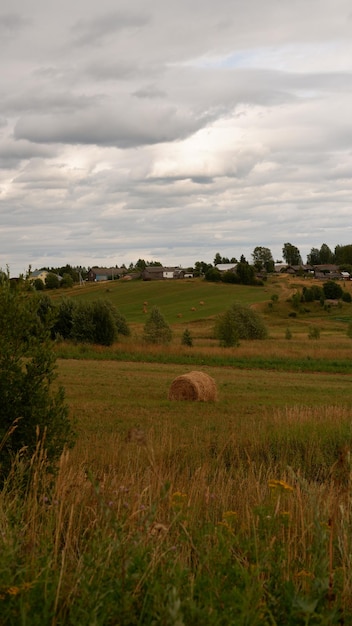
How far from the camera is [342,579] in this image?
4109mm

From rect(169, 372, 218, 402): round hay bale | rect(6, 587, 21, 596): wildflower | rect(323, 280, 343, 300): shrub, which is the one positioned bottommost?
rect(169, 372, 218, 402): round hay bale

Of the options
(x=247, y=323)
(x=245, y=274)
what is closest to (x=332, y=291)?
(x=245, y=274)

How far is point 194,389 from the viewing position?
2409cm

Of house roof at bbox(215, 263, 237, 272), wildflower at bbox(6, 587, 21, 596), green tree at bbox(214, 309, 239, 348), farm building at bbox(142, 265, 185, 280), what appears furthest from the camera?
house roof at bbox(215, 263, 237, 272)

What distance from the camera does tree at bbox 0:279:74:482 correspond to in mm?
8812

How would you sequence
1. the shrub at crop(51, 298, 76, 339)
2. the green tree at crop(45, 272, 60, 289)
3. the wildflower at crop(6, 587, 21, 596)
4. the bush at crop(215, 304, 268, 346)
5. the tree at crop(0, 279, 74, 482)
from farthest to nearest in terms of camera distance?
the green tree at crop(45, 272, 60, 289) → the bush at crop(215, 304, 268, 346) → the shrub at crop(51, 298, 76, 339) → the tree at crop(0, 279, 74, 482) → the wildflower at crop(6, 587, 21, 596)

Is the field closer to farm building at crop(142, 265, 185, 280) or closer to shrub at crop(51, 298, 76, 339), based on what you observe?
shrub at crop(51, 298, 76, 339)

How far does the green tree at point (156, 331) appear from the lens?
2066 inches

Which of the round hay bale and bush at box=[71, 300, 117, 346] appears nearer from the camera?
the round hay bale

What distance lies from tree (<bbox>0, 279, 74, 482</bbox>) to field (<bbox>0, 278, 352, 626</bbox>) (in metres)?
0.58

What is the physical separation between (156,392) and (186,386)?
198 cm

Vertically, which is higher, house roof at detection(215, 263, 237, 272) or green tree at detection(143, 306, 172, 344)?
house roof at detection(215, 263, 237, 272)

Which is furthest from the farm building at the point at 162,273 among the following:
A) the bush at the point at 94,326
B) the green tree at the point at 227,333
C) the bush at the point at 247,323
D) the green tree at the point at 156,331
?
the green tree at the point at 227,333

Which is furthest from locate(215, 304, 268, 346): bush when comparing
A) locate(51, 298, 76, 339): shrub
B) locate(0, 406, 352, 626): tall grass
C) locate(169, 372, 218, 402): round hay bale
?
locate(0, 406, 352, 626): tall grass
